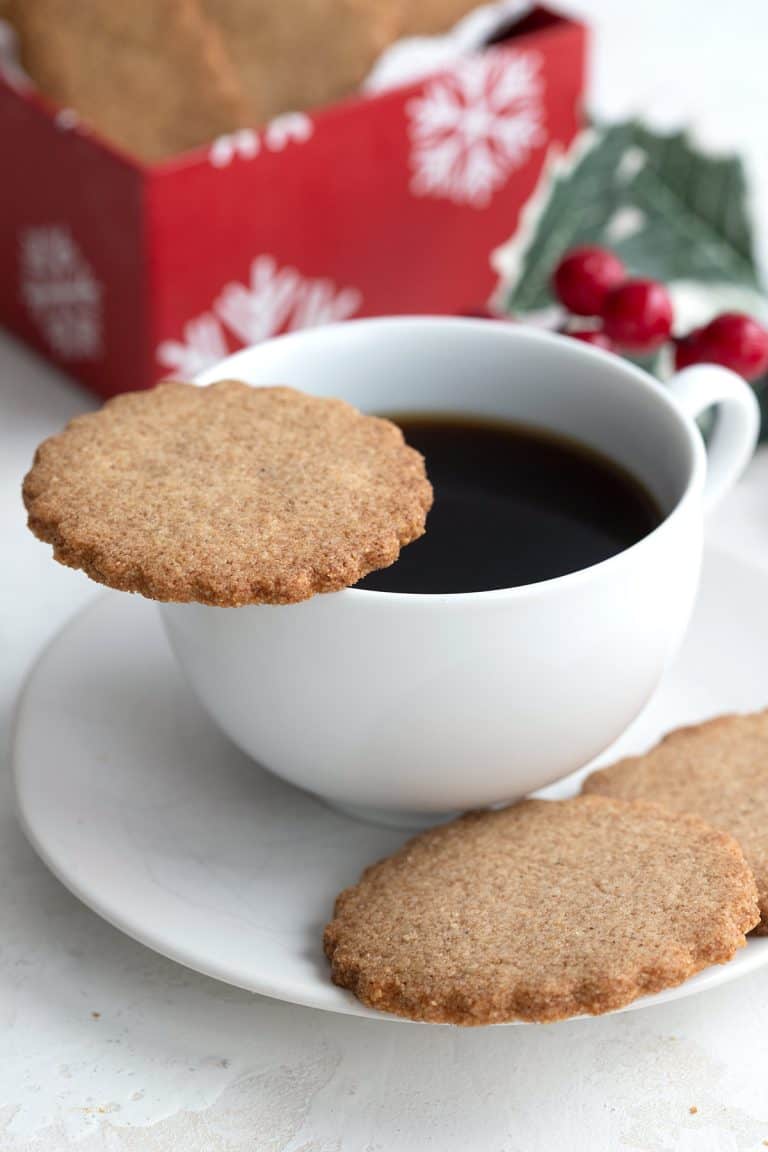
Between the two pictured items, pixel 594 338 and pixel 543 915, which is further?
pixel 594 338

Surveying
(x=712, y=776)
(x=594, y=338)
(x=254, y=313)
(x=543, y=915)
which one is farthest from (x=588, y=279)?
(x=543, y=915)

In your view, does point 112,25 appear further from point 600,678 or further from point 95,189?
point 600,678

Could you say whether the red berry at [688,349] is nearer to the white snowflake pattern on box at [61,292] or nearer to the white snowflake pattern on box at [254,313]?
the white snowflake pattern on box at [254,313]

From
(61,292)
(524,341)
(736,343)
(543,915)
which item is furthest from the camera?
(61,292)

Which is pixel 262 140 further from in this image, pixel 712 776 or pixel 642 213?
pixel 712 776

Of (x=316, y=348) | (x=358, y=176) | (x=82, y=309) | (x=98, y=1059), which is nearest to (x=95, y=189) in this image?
(x=82, y=309)

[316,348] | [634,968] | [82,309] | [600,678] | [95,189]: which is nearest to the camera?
[634,968]

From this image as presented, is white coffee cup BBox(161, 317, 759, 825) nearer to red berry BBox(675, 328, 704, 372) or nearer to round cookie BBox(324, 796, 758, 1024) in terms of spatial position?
round cookie BBox(324, 796, 758, 1024)

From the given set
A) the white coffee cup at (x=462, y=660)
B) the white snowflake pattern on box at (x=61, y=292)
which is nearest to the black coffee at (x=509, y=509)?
the white coffee cup at (x=462, y=660)
